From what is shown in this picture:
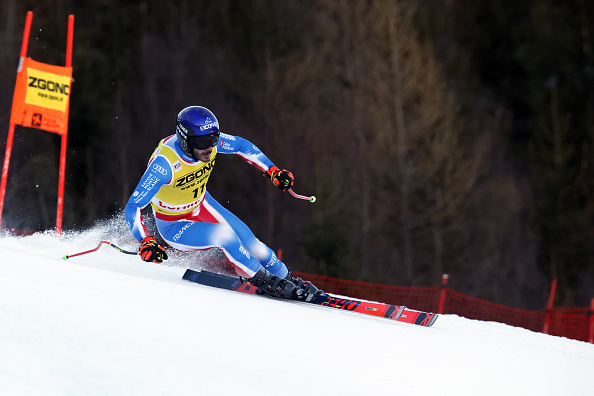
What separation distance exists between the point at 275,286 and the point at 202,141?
117 centimetres

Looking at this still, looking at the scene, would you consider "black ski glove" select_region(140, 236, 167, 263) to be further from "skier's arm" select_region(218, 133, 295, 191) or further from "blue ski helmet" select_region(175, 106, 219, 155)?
"skier's arm" select_region(218, 133, 295, 191)

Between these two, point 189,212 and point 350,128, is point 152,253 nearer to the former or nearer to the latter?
point 189,212

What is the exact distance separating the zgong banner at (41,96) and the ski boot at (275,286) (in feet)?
11.2

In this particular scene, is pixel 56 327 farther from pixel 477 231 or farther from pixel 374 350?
pixel 477 231

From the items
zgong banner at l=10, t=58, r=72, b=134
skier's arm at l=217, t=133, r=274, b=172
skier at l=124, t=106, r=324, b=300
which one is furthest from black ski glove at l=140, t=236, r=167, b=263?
zgong banner at l=10, t=58, r=72, b=134

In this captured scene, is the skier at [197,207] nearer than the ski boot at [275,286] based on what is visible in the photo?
Yes

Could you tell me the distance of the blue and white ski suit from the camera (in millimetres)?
4316

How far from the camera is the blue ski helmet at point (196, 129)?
4414 mm

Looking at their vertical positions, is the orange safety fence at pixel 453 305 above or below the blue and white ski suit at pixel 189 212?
below

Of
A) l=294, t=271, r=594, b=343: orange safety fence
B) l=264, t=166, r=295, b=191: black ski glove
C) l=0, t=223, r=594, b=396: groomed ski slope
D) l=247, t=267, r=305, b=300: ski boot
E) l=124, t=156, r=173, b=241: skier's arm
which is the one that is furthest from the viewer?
l=294, t=271, r=594, b=343: orange safety fence

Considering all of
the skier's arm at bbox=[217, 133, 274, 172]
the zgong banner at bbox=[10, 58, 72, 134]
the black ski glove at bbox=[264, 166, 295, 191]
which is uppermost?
the zgong banner at bbox=[10, 58, 72, 134]

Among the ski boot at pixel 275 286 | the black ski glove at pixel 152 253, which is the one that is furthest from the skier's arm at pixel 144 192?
the ski boot at pixel 275 286

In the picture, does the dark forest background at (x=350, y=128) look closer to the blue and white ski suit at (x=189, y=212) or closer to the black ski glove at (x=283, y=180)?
the black ski glove at (x=283, y=180)

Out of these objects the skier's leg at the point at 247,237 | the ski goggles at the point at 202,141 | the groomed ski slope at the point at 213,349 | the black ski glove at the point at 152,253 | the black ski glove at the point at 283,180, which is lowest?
the groomed ski slope at the point at 213,349
